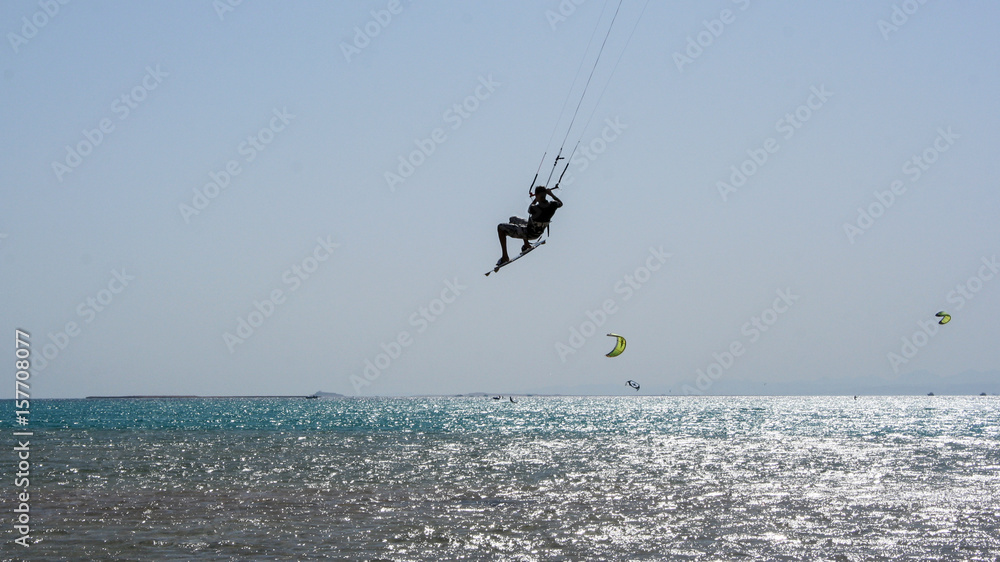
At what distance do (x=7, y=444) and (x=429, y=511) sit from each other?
2867 cm

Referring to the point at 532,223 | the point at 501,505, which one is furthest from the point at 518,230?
the point at 501,505

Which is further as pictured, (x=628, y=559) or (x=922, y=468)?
(x=922, y=468)

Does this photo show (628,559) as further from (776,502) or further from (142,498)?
(142,498)

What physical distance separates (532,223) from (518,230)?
1.23 ft

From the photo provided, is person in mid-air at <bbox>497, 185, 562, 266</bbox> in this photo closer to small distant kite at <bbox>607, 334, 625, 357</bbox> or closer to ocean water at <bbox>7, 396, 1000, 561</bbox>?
ocean water at <bbox>7, 396, 1000, 561</bbox>

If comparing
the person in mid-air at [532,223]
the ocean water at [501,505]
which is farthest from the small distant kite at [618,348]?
the person in mid-air at [532,223]

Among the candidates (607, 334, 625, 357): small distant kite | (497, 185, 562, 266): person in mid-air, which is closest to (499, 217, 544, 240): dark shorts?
(497, 185, 562, 266): person in mid-air

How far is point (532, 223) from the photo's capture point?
16562 millimetres

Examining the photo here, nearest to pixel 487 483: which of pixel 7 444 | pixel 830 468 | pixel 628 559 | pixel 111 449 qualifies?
pixel 628 559

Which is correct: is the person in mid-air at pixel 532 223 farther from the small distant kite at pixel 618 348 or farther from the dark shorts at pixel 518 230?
the small distant kite at pixel 618 348

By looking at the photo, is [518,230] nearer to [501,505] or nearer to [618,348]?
[501,505]

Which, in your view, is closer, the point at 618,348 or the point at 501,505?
Answer: the point at 501,505

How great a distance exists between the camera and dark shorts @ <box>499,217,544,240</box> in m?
16.7

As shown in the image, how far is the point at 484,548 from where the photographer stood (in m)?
16.2
